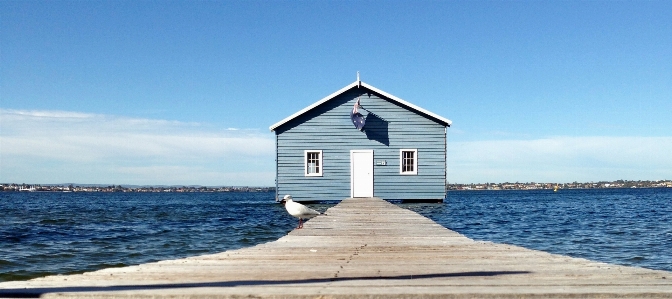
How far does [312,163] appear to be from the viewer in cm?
2339

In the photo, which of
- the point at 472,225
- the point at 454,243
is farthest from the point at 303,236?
the point at 472,225

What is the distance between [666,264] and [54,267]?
30.4 feet

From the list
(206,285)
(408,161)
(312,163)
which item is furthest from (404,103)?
(206,285)

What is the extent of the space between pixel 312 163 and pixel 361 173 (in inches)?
A: 74.5

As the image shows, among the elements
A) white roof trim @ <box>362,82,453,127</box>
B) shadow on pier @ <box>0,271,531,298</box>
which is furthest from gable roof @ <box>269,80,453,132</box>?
shadow on pier @ <box>0,271,531,298</box>

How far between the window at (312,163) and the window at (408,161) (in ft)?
10.00

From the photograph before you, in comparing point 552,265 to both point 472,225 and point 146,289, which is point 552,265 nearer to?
point 146,289

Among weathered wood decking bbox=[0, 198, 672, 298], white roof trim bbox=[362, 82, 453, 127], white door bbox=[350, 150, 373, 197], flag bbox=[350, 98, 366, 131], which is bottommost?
weathered wood decking bbox=[0, 198, 672, 298]

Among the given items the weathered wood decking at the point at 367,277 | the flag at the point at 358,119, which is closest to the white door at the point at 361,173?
the flag at the point at 358,119

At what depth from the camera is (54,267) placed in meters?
9.21

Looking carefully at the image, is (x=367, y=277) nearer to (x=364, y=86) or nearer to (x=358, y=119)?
(x=358, y=119)

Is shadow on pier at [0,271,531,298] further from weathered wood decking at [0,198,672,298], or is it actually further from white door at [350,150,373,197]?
white door at [350,150,373,197]

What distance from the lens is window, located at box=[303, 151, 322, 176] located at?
23250 millimetres

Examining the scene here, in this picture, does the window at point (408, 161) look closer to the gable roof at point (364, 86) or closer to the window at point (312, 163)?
the gable roof at point (364, 86)
